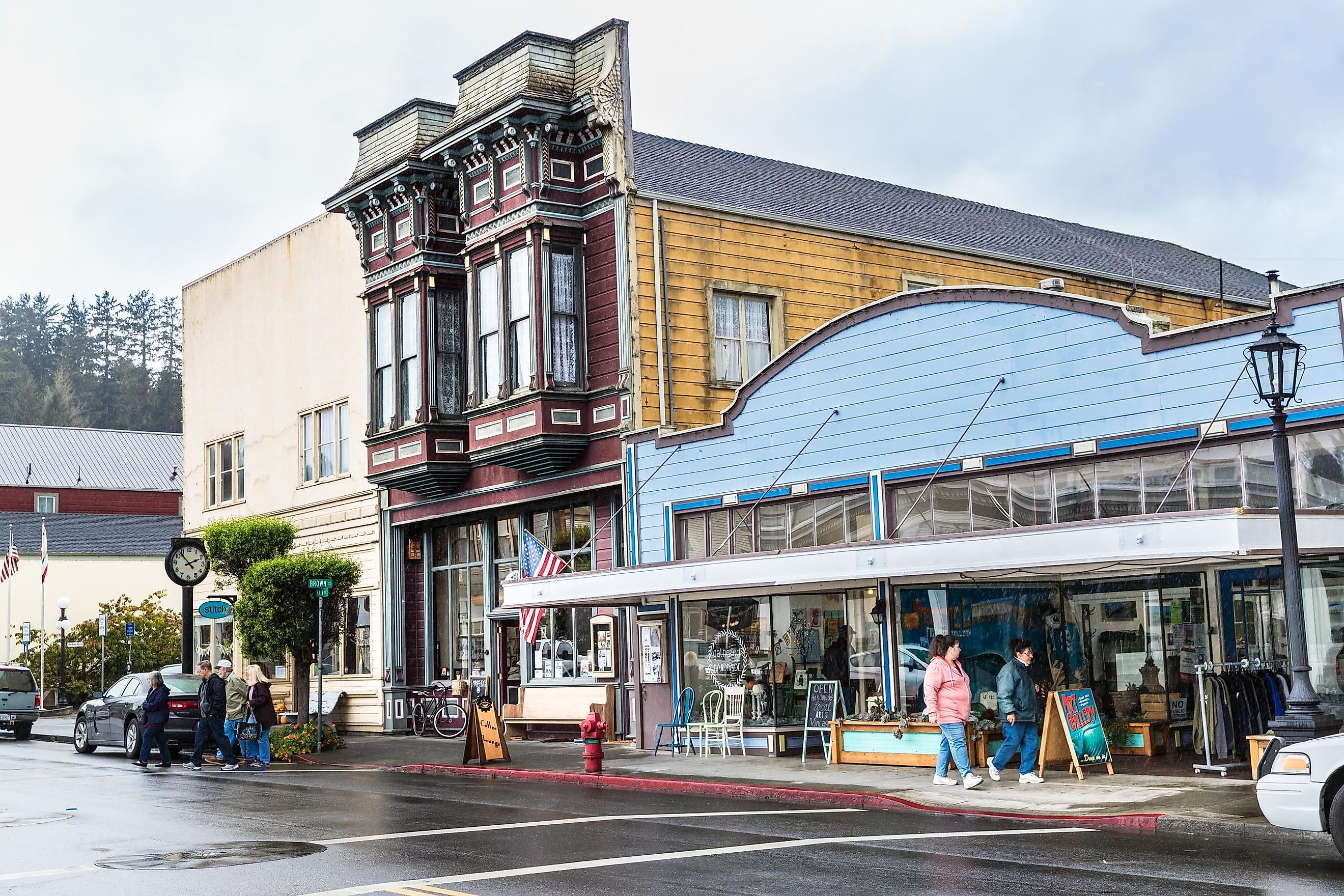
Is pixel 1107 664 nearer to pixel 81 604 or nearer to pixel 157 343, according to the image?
pixel 81 604

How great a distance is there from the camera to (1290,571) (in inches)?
511

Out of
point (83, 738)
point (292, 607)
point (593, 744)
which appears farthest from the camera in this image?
point (292, 607)

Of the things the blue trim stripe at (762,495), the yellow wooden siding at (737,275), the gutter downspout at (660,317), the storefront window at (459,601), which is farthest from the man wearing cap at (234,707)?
the blue trim stripe at (762,495)

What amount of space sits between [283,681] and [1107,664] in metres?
22.0

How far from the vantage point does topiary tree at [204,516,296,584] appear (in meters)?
30.1

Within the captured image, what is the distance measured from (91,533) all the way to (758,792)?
5930cm

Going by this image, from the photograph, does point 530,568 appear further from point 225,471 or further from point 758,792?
point 225,471

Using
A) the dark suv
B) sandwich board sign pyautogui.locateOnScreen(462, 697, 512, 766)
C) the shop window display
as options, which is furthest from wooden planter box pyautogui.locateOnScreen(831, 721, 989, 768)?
the dark suv

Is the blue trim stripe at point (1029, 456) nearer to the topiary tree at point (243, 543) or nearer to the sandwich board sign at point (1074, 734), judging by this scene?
the sandwich board sign at point (1074, 734)

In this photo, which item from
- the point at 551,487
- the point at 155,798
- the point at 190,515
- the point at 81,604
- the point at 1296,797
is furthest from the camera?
the point at 81,604

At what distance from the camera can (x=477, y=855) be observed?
448 inches

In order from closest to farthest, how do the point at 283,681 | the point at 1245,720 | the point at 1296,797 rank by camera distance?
1. the point at 1296,797
2. the point at 1245,720
3. the point at 283,681

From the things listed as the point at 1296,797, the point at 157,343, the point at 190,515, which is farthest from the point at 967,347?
the point at 157,343

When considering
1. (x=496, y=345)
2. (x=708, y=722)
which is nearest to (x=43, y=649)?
(x=496, y=345)
